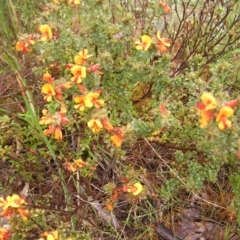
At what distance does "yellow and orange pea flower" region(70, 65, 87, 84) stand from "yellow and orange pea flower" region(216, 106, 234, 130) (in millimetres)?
528

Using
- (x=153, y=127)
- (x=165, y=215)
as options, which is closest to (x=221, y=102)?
(x=153, y=127)

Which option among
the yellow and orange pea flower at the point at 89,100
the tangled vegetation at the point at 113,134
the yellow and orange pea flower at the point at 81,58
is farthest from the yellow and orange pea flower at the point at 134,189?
the yellow and orange pea flower at the point at 81,58

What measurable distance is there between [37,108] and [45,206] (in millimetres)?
536

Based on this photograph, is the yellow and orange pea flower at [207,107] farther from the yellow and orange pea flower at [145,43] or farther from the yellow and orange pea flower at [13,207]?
the yellow and orange pea flower at [13,207]

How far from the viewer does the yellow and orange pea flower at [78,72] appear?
165 cm

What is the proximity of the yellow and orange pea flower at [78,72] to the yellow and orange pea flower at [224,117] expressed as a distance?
53 cm

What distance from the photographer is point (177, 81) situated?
1877 millimetres

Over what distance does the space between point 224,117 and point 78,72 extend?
0.57 m

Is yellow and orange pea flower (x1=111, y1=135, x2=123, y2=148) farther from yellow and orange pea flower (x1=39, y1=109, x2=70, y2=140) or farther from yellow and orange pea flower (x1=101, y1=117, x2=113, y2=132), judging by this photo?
yellow and orange pea flower (x1=39, y1=109, x2=70, y2=140)

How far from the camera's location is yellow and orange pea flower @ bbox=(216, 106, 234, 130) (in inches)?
51.8

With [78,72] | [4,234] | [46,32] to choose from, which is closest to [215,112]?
[78,72]

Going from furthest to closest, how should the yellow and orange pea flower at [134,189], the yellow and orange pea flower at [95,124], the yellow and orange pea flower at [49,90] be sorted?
the yellow and orange pea flower at [134,189]
the yellow and orange pea flower at [49,90]
the yellow and orange pea flower at [95,124]

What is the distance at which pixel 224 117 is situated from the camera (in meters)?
1.33

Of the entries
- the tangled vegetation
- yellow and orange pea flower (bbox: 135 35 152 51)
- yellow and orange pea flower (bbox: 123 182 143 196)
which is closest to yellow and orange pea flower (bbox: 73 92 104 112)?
the tangled vegetation
